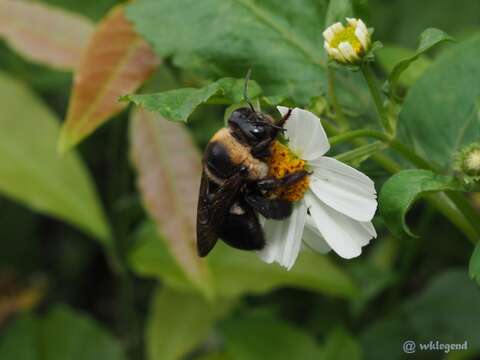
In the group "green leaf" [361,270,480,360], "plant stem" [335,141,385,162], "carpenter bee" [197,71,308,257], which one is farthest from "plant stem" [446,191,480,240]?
"green leaf" [361,270,480,360]

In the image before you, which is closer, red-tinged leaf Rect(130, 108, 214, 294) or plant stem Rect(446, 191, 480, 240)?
plant stem Rect(446, 191, 480, 240)

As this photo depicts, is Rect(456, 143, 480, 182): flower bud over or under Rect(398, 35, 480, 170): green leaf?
over

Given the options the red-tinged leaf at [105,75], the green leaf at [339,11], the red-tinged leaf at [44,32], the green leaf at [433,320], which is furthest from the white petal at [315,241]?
the red-tinged leaf at [44,32]

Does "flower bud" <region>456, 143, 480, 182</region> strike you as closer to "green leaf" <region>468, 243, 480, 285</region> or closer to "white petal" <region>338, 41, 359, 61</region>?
"green leaf" <region>468, 243, 480, 285</region>

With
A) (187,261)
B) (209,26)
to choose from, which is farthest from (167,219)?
(209,26)

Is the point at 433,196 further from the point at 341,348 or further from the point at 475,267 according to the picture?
the point at 341,348
